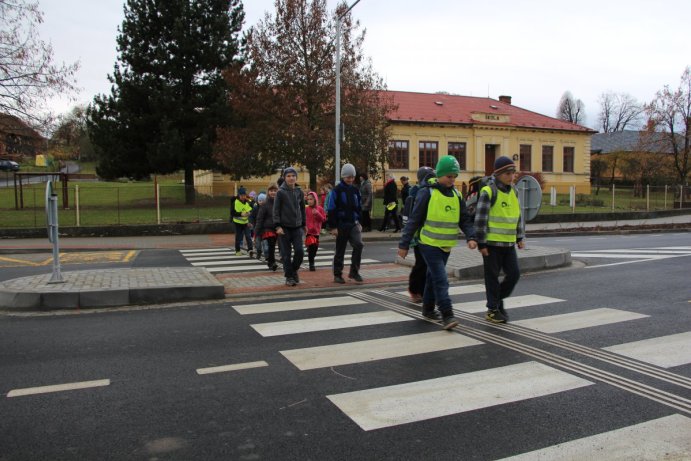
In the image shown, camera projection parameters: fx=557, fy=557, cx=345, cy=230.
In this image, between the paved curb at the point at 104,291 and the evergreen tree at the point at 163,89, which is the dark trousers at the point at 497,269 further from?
the evergreen tree at the point at 163,89

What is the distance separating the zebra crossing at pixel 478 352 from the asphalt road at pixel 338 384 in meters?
0.02

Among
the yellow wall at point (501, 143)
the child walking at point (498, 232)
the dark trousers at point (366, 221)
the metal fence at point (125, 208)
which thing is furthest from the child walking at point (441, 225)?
the yellow wall at point (501, 143)

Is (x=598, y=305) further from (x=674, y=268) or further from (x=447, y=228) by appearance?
(x=674, y=268)

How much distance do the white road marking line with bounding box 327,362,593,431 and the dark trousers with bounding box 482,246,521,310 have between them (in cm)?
172

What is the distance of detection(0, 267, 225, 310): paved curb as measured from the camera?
7.51 metres

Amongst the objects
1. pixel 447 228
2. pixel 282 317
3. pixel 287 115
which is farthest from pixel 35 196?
pixel 447 228

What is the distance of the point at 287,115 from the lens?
2755 cm

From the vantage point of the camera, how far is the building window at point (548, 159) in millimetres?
52500

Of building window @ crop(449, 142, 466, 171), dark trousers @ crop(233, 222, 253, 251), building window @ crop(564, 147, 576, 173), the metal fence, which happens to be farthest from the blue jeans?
building window @ crop(564, 147, 576, 173)

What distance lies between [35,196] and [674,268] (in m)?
22.1

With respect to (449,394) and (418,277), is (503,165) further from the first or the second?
(449,394)

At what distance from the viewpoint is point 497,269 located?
21.5 feet

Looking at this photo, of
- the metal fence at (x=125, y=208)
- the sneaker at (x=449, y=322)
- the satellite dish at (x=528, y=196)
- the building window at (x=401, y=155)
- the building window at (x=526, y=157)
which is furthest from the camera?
the building window at (x=526, y=157)

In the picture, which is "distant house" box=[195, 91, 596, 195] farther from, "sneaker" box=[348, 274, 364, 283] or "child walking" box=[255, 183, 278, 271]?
"sneaker" box=[348, 274, 364, 283]
